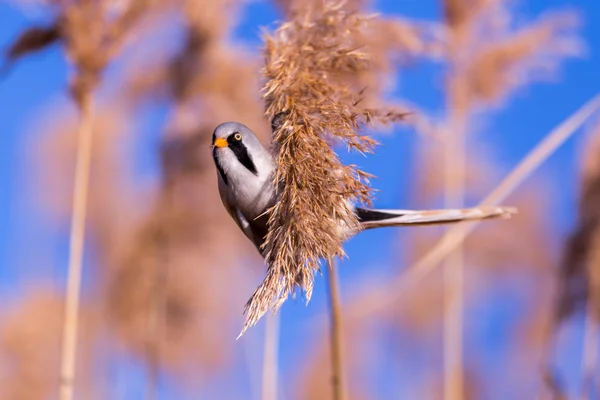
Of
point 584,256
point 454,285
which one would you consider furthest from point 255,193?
point 584,256

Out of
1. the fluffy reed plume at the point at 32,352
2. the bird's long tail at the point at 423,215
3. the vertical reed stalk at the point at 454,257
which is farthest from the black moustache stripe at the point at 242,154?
the fluffy reed plume at the point at 32,352

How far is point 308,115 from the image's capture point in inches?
56.6

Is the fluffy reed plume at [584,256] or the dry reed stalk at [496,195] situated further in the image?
the fluffy reed plume at [584,256]

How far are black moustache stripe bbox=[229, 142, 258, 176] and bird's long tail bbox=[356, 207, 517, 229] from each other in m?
0.25

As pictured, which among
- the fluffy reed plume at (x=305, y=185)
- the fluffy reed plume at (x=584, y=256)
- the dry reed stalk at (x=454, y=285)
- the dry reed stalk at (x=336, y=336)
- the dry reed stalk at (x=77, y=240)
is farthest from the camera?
the fluffy reed plume at (x=584, y=256)

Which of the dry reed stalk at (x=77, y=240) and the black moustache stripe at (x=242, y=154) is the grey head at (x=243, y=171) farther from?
the dry reed stalk at (x=77, y=240)

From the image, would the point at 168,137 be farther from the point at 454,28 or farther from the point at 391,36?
the point at 391,36

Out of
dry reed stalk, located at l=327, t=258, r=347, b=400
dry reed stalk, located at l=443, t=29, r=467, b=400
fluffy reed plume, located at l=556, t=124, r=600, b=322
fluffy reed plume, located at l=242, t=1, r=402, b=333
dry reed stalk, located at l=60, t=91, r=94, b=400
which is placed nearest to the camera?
fluffy reed plume, located at l=242, t=1, r=402, b=333

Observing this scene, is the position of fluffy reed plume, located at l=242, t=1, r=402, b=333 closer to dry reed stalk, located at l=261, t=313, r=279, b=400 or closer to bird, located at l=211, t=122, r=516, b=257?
bird, located at l=211, t=122, r=516, b=257

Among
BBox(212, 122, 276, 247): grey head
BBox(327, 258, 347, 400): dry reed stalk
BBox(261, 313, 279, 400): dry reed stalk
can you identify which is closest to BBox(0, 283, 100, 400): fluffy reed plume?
BBox(261, 313, 279, 400): dry reed stalk

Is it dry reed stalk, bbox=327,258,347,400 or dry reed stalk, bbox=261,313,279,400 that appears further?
dry reed stalk, bbox=261,313,279,400

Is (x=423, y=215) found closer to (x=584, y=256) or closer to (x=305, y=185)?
(x=305, y=185)

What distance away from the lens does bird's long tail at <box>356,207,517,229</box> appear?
1431mm

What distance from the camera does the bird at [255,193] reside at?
1.39 meters
